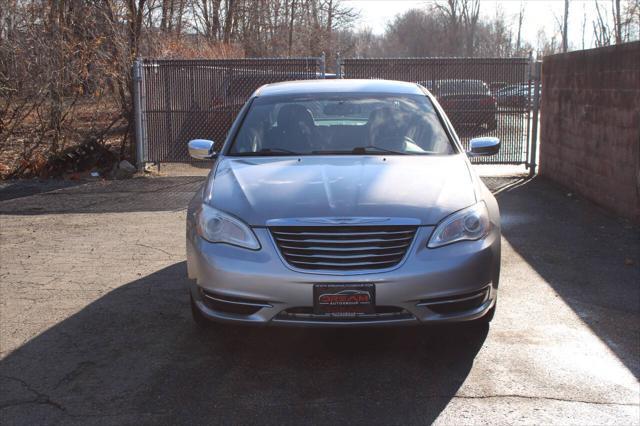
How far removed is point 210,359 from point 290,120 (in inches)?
81.8

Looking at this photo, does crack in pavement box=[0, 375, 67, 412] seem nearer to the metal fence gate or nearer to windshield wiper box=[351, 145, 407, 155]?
windshield wiper box=[351, 145, 407, 155]

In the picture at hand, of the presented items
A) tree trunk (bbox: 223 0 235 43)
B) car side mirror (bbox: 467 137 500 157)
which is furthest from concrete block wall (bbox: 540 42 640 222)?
tree trunk (bbox: 223 0 235 43)

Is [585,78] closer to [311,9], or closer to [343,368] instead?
[343,368]

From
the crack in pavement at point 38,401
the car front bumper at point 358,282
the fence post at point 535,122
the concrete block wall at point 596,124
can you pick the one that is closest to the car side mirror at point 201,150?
the car front bumper at point 358,282

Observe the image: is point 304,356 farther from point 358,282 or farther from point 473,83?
point 473,83

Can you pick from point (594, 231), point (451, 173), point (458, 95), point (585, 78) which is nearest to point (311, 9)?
point (458, 95)

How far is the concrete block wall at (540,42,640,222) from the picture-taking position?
362 inches

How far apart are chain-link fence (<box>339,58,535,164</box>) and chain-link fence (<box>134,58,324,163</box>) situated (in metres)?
1.20

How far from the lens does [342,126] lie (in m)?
6.03

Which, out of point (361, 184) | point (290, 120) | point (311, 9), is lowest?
point (361, 184)

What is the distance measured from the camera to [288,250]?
14.6ft

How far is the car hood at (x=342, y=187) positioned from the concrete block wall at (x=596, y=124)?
178 inches

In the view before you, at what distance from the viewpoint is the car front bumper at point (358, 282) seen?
14.2 feet

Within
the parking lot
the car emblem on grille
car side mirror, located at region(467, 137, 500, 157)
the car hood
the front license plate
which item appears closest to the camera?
the parking lot
